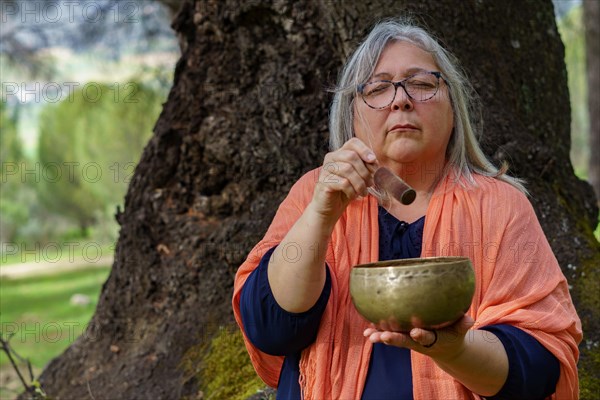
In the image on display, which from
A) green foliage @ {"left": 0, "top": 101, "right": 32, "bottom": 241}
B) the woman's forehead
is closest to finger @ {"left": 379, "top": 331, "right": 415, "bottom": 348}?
the woman's forehead

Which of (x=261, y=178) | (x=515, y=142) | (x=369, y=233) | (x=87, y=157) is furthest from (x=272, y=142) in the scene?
(x=87, y=157)

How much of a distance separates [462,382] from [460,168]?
25.6 inches

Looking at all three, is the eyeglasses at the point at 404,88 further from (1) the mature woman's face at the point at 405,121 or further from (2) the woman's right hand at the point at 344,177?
(2) the woman's right hand at the point at 344,177

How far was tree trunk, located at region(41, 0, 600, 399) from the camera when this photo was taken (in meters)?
3.21

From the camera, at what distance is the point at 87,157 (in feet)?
60.6

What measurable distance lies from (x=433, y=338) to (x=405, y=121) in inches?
25.4

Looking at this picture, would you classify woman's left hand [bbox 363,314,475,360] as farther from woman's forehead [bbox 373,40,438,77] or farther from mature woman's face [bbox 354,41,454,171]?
woman's forehead [bbox 373,40,438,77]

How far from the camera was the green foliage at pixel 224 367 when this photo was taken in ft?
10.1

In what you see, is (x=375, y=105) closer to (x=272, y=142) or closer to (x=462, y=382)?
(x=462, y=382)

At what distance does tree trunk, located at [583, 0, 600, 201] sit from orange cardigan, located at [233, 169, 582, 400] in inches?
354

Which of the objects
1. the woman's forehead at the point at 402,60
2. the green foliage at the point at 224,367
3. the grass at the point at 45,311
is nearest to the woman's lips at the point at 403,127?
the woman's forehead at the point at 402,60

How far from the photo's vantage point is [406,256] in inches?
80.3

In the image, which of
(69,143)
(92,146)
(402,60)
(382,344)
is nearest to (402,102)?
(402,60)

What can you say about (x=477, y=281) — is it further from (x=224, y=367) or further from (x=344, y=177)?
(x=224, y=367)
